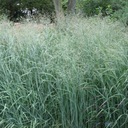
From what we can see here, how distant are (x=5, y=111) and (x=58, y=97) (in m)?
0.50

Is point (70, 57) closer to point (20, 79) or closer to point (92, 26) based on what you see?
point (20, 79)

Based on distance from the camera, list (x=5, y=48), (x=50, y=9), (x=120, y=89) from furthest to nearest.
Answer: (x=50, y=9) → (x=5, y=48) → (x=120, y=89)

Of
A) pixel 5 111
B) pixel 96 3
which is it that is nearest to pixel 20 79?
pixel 5 111

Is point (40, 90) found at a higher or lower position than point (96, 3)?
lower

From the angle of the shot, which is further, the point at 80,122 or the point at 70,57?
the point at 70,57

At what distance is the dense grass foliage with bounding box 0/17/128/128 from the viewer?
2.77m

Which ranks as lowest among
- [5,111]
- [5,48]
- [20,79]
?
[5,111]

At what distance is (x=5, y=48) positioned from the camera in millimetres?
3455

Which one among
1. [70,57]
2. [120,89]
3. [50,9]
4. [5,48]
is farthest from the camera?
[50,9]

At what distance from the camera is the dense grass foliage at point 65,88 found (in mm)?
2770

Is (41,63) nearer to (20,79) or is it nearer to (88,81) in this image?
(20,79)

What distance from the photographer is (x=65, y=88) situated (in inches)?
110

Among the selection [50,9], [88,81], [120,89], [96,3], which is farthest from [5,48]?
[50,9]

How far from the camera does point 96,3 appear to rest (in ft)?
30.8
